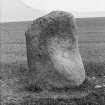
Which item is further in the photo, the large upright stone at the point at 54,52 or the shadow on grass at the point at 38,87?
the large upright stone at the point at 54,52

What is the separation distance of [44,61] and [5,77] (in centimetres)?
267

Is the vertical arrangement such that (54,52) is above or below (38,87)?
above

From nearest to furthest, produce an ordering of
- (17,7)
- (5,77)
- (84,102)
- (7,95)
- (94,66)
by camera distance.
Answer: (84,102) < (7,95) < (5,77) < (94,66) < (17,7)

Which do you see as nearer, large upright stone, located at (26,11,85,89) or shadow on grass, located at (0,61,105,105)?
shadow on grass, located at (0,61,105,105)

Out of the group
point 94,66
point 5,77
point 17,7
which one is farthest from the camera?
point 17,7

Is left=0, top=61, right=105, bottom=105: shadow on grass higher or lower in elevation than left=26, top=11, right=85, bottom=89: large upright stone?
lower

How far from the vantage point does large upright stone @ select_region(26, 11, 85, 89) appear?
12031 millimetres

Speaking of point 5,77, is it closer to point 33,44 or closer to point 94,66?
point 33,44

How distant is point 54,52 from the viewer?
39.9ft

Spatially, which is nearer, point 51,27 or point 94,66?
point 51,27

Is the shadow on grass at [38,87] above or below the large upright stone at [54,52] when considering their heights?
below

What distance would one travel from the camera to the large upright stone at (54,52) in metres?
12.0

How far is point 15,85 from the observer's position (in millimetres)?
12891

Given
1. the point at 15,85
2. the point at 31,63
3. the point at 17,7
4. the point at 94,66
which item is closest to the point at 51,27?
the point at 31,63
